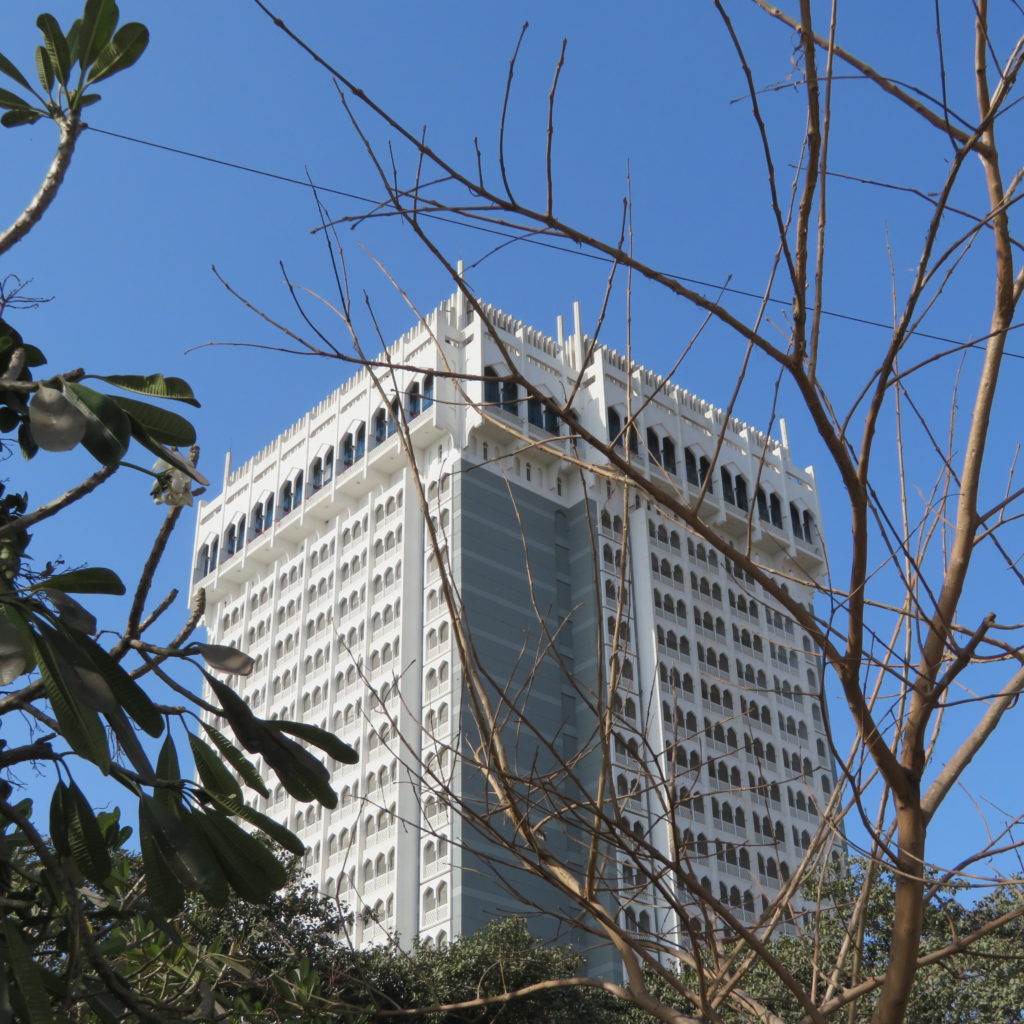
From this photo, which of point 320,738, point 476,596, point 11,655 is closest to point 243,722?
point 320,738

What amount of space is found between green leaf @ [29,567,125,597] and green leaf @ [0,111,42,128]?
221cm

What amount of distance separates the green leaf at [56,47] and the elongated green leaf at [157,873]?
317 centimetres

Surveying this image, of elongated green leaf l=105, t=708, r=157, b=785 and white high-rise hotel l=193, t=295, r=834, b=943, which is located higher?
white high-rise hotel l=193, t=295, r=834, b=943

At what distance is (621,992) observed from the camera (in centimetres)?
359

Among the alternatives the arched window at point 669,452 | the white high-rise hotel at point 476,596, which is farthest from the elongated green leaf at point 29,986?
the arched window at point 669,452

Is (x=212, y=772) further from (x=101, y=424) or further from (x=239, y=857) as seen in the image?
(x=101, y=424)

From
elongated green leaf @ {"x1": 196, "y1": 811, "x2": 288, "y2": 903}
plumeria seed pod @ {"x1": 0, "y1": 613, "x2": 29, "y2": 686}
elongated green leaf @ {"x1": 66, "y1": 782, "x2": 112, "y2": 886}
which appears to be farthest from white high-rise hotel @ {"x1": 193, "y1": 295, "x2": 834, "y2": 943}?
plumeria seed pod @ {"x1": 0, "y1": 613, "x2": 29, "y2": 686}

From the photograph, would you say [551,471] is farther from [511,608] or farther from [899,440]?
[899,440]

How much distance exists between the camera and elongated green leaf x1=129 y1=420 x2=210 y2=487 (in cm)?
504

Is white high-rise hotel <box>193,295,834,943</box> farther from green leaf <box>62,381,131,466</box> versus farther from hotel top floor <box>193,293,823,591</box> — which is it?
green leaf <box>62,381,131,466</box>

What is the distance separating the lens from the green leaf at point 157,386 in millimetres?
5484

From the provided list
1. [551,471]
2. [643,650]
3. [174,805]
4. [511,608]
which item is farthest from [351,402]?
[174,805]

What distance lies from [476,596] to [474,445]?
6.55 metres

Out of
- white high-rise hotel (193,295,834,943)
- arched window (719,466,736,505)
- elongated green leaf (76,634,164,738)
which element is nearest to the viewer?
elongated green leaf (76,634,164,738)
